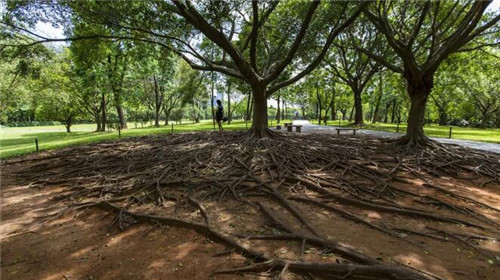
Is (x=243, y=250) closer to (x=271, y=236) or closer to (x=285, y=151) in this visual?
(x=271, y=236)

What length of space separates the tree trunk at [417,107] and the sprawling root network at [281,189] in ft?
2.53

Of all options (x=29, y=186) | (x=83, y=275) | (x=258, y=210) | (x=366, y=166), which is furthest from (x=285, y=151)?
(x=29, y=186)

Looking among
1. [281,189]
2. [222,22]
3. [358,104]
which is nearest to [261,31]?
[222,22]

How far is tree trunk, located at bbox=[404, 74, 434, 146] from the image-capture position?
9.05 m

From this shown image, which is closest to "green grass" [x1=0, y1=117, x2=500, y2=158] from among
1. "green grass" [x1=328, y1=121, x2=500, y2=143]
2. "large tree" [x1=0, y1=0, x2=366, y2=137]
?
"green grass" [x1=328, y1=121, x2=500, y2=143]

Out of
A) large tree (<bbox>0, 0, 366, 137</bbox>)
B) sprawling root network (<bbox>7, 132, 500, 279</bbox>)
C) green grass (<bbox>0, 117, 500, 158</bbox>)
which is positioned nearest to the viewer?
sprawling root network (<bbox>7, 132, 500, 279</bbox>)

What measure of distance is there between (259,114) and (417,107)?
6.29 metres

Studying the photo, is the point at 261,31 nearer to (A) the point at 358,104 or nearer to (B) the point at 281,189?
(B) the point at 281,189

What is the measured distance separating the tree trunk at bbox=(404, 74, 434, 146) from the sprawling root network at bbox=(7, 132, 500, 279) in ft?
2.53

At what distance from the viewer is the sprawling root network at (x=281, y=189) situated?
11.2 feet

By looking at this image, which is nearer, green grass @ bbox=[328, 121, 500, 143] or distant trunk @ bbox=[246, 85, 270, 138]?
distant trunk @ bbox=[246, 85, 270, 138]

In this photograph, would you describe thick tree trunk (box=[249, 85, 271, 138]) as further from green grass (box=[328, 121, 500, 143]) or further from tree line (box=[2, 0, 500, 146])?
green grass (box=[328, 121, 500, 143])

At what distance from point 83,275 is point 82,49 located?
9892 mm

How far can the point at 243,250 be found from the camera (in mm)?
3258
